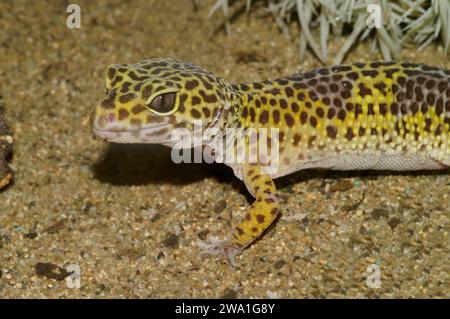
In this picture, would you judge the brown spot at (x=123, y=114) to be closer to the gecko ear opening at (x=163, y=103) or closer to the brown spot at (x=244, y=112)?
the gecko ear opening at (x=163, y=103)

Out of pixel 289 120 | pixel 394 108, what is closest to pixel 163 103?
pixel 289 120

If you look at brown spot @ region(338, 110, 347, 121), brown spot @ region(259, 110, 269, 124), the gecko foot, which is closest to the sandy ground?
the gecko foot

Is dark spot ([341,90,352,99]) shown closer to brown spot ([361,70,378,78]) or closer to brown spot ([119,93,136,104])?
brown spot ([361,70,378,78])

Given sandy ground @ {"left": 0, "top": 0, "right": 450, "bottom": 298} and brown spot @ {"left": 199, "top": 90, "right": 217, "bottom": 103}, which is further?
sandy ground @ {"left": 0, "top": 0, "right": 450, "bottom": 298}

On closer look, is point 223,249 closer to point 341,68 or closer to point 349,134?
point 349,134

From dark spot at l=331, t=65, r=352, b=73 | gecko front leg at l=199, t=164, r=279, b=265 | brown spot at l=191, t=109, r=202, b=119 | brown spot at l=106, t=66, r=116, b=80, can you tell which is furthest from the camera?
dark spot at l=331, t=65, r=352, b=73

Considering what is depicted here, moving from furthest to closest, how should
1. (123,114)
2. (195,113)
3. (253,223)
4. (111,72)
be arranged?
(253,223) < (111,72) < (195,113) < (123,114)
